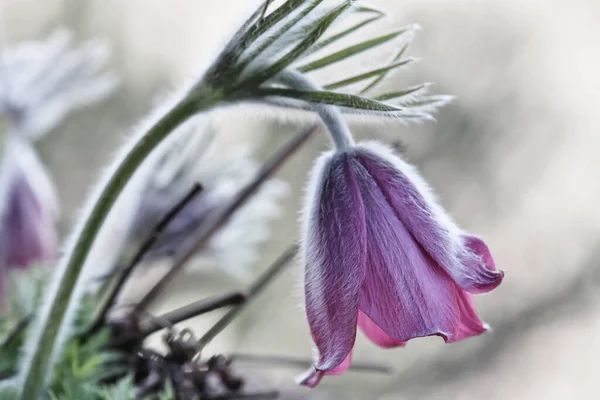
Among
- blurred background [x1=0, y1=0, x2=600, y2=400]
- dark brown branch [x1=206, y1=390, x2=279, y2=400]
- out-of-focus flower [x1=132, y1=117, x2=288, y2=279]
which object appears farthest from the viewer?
blurred background [x1=0, y1=0, x2=600, y2=400]

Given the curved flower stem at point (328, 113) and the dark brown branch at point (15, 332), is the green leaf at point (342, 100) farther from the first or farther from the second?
the dark brown branch at point (15, 332)

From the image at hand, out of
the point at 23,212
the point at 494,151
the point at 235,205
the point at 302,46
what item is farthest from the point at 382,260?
the point at 494,151

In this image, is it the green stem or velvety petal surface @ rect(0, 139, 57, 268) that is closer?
the green stem

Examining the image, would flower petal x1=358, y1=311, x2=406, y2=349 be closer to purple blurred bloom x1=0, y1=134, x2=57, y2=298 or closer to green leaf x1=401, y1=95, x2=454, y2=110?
green leaf x1=401, y1=95, x2=454, y2=110

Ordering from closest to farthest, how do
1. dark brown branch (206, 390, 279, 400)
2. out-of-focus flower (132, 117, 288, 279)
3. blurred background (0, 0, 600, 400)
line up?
dark brown branch (206, 390, 279, 400) → out-of-focus flower (132, 117, 288, 279) → blurred background (0, 0, 600, 400)

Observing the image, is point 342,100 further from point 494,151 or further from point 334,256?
point 494,151

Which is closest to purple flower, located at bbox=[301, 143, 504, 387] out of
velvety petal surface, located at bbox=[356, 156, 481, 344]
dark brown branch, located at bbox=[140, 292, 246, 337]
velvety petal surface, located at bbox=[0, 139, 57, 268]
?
velvety petal surface, located at bbox=[356, 156, 481, 344]

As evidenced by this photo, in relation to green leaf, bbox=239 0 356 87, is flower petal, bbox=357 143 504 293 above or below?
below
